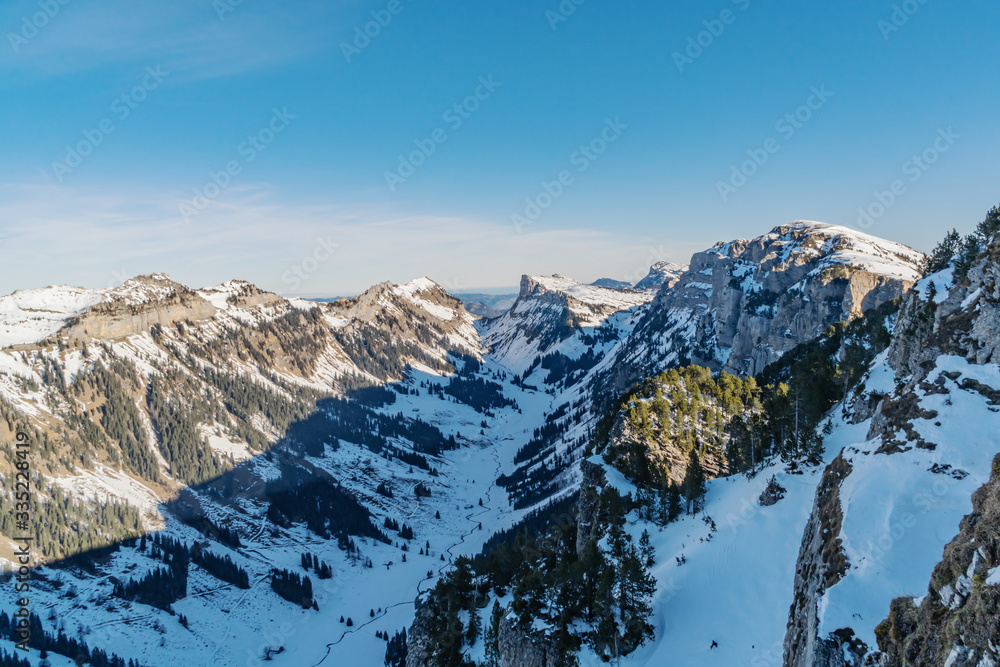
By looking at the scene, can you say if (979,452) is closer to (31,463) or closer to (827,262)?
(827,262)

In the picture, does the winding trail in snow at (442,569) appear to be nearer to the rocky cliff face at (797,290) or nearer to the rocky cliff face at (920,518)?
the rocky cliff face at (797,290)

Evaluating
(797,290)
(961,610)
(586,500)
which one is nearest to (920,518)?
(961,610)

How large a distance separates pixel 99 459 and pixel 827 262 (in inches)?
8392

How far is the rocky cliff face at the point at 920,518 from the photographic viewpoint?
15320 millimetres

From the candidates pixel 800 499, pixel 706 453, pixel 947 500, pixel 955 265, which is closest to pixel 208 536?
pixel 706 453

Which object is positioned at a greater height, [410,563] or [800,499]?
[800,499]

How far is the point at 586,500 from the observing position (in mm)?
63312

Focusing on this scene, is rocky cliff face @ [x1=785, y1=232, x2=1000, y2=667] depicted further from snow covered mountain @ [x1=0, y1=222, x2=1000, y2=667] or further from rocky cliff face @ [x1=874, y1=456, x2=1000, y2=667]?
snow covered mountain @ [x1=0, y1=222, x2=1000, y2=667]

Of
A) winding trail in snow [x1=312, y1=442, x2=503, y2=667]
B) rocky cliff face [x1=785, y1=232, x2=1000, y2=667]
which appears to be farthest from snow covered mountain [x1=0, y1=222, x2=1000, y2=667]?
winding trail in snow [x1=312, y1=442, x2=503, y2=667]

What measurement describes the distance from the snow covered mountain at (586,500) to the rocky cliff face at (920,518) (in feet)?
0.53

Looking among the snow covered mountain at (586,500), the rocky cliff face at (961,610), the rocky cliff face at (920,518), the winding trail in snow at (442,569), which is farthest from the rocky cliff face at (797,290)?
the rocky cliff face at (961,610)

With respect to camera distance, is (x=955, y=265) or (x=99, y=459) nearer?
(x=955, y=265)

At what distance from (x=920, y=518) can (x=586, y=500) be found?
134 ft

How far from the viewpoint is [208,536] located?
419 feet
